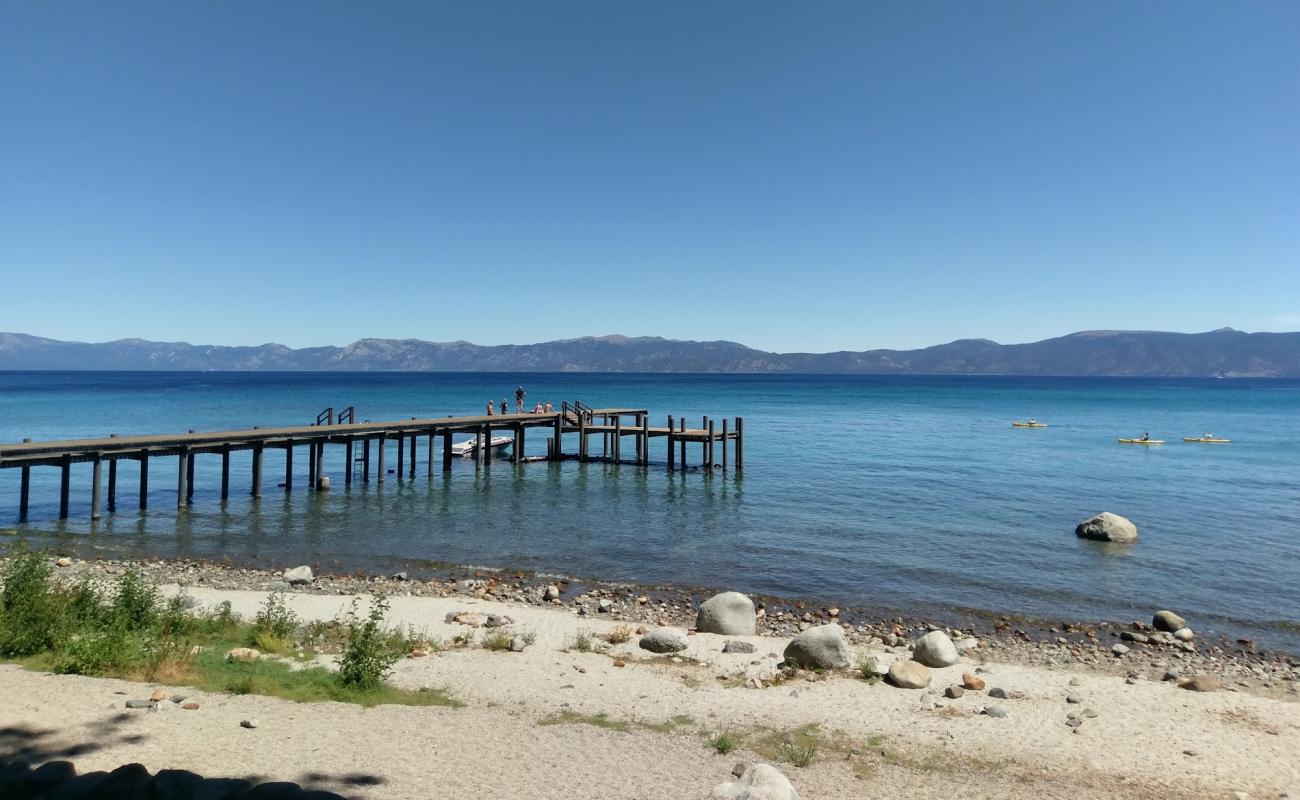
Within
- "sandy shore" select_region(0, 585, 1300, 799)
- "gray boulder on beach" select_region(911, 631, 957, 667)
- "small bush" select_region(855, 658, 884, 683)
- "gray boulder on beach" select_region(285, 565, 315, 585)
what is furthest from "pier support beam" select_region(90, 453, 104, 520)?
"gray boulder on beach" select_region(911, 631, 957, 667)

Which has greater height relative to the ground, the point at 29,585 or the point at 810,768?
the point at 29,585

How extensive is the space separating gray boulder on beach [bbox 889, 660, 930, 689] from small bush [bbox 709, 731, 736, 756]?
12.3 ft

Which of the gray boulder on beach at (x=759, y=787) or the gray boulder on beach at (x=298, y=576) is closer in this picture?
the gray boulder on beach at (x=759, y=787)

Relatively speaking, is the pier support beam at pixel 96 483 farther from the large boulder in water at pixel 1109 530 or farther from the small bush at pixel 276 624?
the large boulder in water at pixel 1109 530

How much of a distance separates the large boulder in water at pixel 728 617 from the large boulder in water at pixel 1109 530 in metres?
14.4

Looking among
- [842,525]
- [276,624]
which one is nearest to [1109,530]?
[842,525]

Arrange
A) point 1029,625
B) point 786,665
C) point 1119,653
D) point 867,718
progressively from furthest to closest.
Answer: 1. point 1029,625
2. point 1119,653
3. point 786,665
4. point 867,718

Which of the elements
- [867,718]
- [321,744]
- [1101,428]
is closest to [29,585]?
[321,744]

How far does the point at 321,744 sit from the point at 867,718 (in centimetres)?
710

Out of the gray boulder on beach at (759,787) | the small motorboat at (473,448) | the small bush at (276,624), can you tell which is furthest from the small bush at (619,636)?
the small motorboat at (473,448)

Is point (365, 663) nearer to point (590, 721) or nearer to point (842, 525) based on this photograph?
point (590, 721)

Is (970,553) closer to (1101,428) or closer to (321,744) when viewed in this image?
(321,744)

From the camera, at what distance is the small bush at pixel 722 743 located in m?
9.26

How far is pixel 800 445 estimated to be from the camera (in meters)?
52.3
